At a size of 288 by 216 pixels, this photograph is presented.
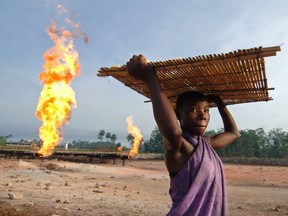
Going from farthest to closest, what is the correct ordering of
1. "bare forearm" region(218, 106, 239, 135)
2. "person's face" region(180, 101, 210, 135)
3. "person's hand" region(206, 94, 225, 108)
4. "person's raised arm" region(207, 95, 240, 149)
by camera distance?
1. "person's hand" region(206, 94, 225, 108)
2. "bare forearm" region(218, 106, 239, 135)
3. "person's raised arm" region(207, 95, 240, 149)
4. "person's face" region(180, 101, 210, 135)

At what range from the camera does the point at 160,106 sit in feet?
6.13

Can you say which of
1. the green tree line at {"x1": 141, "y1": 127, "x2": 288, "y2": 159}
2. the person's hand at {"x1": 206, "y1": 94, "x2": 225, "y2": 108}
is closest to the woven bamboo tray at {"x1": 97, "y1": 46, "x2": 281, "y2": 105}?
the person's hand at {"x1": 206, "y1": 94, "x2": 225, "y2": 108}

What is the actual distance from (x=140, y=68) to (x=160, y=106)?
1.14ft

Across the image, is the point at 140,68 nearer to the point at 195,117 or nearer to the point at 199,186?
the point at 195,117

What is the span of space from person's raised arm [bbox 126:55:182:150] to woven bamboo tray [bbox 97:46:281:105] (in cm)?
16

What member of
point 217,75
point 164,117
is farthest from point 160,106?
point 217,75

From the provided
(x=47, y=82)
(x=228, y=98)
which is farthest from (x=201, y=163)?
(x=47, y=82)

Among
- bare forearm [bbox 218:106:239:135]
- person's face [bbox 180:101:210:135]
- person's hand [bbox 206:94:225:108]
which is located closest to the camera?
person's face [bbox 180:101:210:135]

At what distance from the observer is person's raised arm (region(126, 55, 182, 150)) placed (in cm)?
183

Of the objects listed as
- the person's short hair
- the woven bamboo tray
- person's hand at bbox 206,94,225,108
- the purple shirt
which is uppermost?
the woven bamboo tray

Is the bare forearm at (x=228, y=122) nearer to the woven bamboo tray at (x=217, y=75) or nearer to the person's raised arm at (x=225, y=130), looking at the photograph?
the person's raised arm at (x=225, y=130)

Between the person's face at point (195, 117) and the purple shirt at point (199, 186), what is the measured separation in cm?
8

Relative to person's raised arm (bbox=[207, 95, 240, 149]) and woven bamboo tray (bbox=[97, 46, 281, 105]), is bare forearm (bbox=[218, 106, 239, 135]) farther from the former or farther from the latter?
woven bamboo tray (bbox=[97, 46, 281, 105])

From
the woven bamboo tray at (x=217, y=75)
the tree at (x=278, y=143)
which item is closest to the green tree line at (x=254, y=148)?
the tree at (x=278, y=143)
